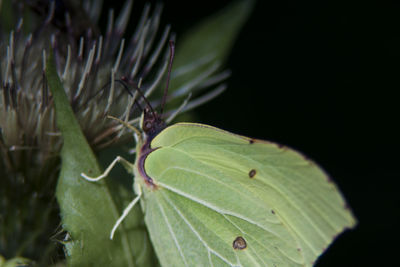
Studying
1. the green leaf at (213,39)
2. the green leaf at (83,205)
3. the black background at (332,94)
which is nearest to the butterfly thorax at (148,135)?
the green leaf at (83,205)

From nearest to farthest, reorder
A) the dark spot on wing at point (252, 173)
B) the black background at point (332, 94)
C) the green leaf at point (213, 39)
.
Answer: the dark spot on wing at point (252, 173) < the green leaf at point (213, 39) < the black background at point (332, 94)

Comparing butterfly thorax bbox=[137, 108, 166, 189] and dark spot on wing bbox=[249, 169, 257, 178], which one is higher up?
butterfly thorax bbox=[137, 108, 166, 189]

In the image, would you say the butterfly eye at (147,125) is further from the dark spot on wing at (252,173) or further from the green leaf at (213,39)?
the green leaf at (213,39)

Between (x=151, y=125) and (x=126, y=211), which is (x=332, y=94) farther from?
(x=126, y=211)

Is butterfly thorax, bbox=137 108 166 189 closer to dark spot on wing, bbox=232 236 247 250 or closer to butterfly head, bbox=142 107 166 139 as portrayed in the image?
butterfly head, bbox=142 107 166 139

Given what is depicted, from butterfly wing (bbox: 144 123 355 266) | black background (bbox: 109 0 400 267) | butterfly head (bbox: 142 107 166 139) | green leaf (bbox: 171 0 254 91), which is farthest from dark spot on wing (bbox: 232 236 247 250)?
black background (bbox: 109 0 400 267)

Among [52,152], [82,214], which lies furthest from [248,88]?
[82,214]

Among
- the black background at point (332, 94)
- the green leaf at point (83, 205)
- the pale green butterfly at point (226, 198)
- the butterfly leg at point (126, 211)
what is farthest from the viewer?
the black background at point (332, 94)
